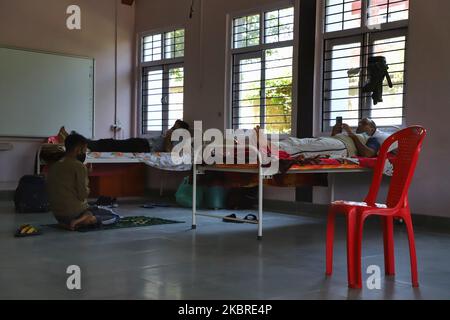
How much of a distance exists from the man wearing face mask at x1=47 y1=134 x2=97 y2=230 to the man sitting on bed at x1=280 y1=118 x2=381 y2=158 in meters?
1.94

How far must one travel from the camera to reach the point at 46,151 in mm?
7141

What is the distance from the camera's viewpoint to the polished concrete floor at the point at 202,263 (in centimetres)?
289

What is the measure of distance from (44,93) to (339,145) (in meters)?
4.97

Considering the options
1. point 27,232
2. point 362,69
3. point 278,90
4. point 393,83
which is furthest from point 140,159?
point 393,83

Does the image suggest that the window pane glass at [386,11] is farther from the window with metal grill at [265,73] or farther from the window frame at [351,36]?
the window with metal grill at [265,73]

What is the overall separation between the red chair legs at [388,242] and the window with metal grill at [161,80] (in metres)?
5.64

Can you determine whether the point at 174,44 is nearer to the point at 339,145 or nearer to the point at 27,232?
the point at 339,145

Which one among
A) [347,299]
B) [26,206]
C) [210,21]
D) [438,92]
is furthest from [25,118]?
[347,299]

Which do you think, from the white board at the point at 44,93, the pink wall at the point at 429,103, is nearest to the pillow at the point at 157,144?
the white board at the point at 44,93

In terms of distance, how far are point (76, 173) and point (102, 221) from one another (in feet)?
2.25

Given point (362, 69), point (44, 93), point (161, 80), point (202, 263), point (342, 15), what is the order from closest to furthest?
1. point (202, 263)
2. point (362, 69)
3. point (342, 15)
4. point (44, 93)
5. point (161, 80)

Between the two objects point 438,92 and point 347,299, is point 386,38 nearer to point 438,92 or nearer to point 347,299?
point 438,92

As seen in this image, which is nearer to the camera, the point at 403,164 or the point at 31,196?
the point at 403,164

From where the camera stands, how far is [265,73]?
7348 mm
